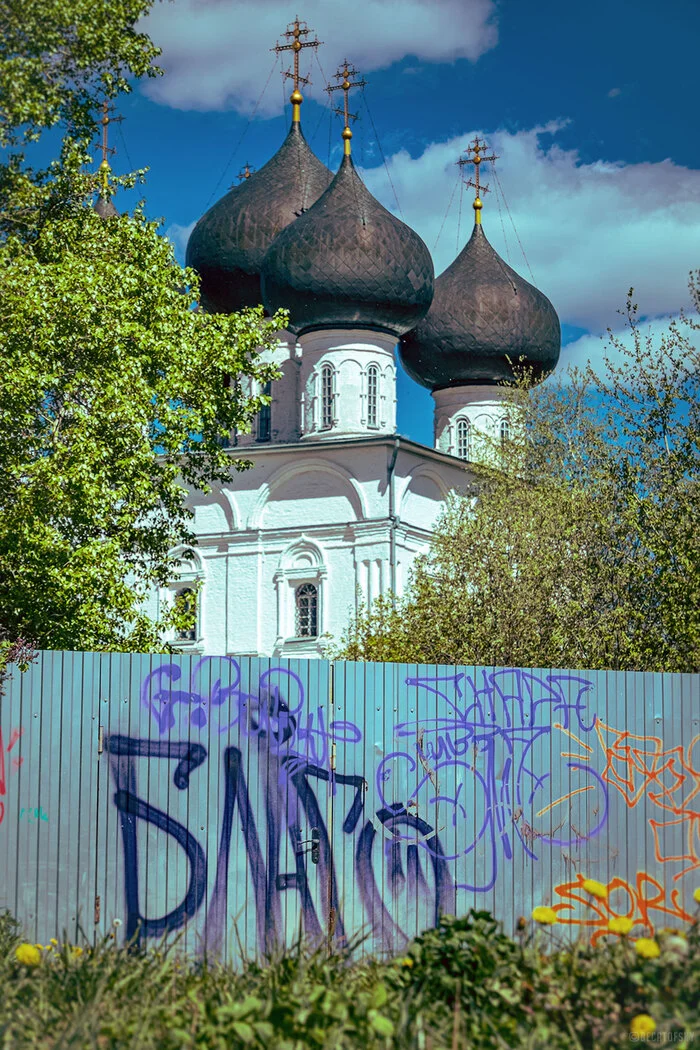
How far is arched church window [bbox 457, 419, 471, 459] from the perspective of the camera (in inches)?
1575

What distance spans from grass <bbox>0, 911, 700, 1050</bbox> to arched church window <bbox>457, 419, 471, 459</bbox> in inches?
1353

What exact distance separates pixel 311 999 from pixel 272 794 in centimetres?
299

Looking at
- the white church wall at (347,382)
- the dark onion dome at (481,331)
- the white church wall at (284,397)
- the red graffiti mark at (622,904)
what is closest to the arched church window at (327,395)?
the white church wall at (347,382)

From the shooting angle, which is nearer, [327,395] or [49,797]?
[49,797]

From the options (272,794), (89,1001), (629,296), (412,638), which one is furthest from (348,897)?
(412,638)

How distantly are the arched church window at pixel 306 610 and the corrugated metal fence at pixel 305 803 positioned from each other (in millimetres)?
26142

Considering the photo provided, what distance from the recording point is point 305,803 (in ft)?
26.2

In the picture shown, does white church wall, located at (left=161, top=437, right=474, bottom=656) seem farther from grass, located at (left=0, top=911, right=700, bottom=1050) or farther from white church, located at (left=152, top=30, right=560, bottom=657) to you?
grass, located at (left=0, top=911, right=700, bottom=1050)

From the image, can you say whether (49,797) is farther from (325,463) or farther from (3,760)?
(325,463)

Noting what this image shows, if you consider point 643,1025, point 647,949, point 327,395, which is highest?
point 327,395

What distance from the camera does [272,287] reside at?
114ft

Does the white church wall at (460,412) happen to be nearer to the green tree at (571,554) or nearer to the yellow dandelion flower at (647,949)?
the green tree at (571,554)

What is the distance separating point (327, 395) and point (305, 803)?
93.1ft

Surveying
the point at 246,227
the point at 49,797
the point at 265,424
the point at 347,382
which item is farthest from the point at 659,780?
the point at 246,227
